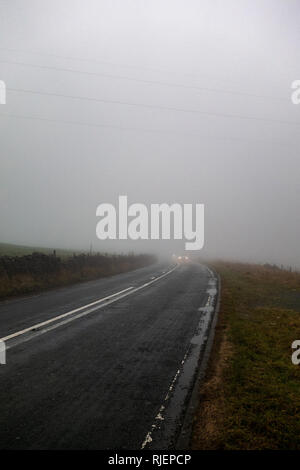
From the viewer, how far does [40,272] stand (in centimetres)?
1623

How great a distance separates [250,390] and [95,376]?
2.54m

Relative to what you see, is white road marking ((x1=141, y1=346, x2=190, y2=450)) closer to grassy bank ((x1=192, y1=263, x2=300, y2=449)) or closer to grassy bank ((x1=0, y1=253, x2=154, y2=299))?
grassy bank ((x1=192, y1=263, x2=300, y2=449))

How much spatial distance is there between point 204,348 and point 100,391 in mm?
2929

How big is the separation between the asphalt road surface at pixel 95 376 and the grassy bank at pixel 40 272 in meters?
4.74

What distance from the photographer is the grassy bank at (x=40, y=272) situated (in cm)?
1369

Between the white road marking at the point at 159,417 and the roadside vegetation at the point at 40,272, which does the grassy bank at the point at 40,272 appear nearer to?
the roadside vegetation at the point at 40,272

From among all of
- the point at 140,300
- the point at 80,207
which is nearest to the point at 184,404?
the point at 140,300

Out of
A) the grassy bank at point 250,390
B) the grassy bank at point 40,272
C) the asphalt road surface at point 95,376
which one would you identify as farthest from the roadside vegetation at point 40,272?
the grassy bank at point 250,390

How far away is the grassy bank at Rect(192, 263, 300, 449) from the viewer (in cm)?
308

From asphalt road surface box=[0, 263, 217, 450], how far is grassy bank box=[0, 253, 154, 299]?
15.6 feet

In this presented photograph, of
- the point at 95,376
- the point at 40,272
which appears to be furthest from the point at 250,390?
the point at 40,272

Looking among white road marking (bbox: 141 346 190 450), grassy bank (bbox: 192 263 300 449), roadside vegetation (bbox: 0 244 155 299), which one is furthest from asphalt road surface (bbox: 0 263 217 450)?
roadside vegetation (bbox: 0 244 155 299)
